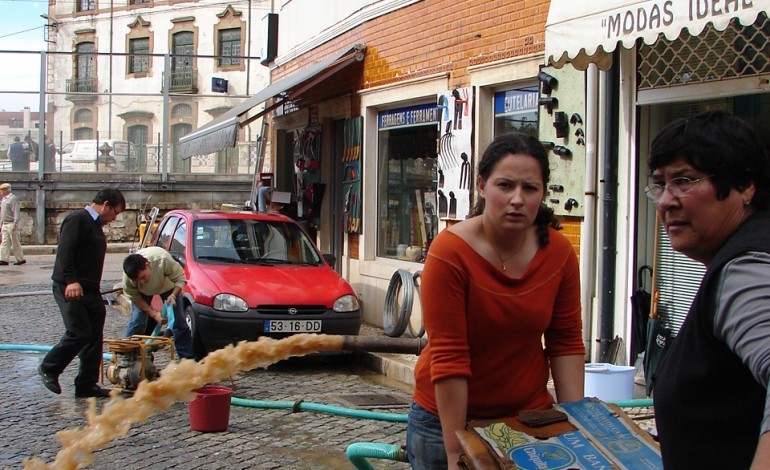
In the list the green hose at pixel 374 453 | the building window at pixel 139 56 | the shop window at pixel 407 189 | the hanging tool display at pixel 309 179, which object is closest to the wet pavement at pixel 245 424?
the green hose at pixel 374 453

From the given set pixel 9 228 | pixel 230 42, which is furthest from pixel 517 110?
pixel 230 42

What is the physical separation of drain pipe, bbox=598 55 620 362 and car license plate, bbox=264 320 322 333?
124 inches

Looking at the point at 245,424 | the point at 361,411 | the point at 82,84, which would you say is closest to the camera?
the point at 361,411

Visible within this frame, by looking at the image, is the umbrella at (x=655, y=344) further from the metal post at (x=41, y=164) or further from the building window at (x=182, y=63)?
the building window at (x=182, y=63)

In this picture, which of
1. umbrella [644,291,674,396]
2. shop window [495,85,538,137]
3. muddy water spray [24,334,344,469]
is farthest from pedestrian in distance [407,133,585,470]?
shop window [495,85,538,137]

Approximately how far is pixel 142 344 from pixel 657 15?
5.21 metres

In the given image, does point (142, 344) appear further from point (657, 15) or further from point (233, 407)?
point (657, 15)

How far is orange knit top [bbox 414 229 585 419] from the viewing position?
2.71 metres

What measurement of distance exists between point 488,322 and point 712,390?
105 centimetres

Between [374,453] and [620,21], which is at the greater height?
[620,21]

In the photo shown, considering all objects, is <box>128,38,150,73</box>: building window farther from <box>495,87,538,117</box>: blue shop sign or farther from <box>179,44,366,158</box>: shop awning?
<box>495,87,538,117</box>: blue shop sign

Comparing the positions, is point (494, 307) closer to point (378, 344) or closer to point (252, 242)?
point (378, 344)

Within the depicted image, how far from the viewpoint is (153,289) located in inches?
363

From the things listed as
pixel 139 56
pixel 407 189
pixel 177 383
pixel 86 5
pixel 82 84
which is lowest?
pixel 177 383
